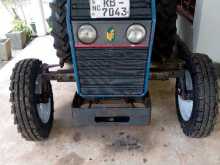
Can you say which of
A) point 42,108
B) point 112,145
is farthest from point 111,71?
point 42,108

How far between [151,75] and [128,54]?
337 millimetres

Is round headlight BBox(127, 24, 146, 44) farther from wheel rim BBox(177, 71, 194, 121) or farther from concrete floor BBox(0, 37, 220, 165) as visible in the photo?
concrete floor BBox(0, 37, 220, 165)

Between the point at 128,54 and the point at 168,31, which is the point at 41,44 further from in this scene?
the point at 128,54

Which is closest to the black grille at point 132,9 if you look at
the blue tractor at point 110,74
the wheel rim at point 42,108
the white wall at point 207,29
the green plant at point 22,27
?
the blue tractor at point 110,74

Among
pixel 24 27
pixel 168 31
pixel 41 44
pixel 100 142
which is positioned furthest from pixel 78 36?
pixel 24 27

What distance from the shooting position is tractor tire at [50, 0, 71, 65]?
2006 mm

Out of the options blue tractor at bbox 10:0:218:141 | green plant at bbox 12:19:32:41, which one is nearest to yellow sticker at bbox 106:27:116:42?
blue tractor at bbox 10:0:218:141

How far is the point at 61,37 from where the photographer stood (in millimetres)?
2154

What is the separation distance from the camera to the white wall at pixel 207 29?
8.43 ft

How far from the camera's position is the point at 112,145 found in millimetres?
1907

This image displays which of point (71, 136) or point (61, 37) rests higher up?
point (61, 37)

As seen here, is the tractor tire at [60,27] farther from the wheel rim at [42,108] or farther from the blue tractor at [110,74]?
the wheel rim at [42,108]

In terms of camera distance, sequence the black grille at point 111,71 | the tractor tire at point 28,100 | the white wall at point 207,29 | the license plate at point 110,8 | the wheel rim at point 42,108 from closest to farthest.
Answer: the license plate at point 110,8
the black grille at point 111,71
the tractor tire at point 28,100
the wheel rim at point 42,108
the white wall at point 207,29

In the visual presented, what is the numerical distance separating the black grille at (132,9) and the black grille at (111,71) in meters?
0.21
